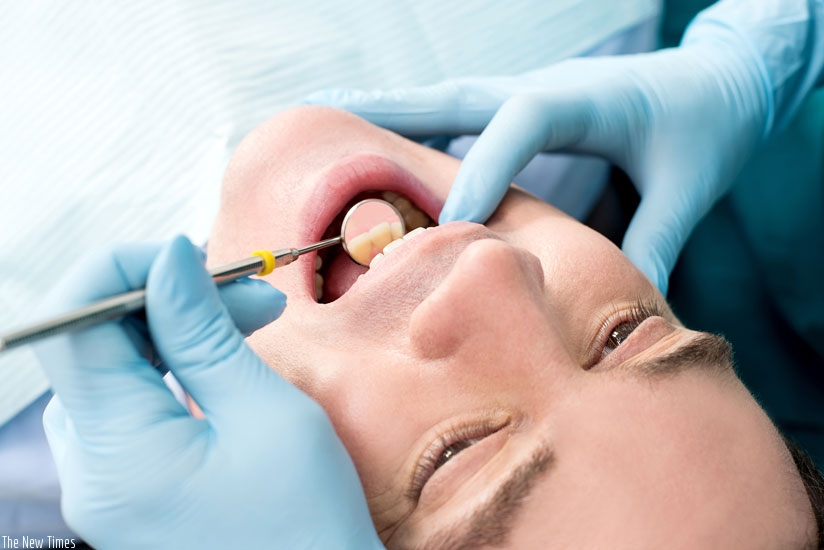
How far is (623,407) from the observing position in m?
0.83

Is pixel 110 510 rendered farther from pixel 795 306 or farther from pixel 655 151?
pixel 795 306

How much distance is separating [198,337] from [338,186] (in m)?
0.38

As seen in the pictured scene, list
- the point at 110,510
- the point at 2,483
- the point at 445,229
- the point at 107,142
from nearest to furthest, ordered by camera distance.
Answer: the point at 110,510 → the point at 445,229 → the point at 2,483 → the point at 107,142

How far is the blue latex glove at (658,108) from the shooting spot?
136cm

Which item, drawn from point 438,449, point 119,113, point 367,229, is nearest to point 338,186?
point 367,229

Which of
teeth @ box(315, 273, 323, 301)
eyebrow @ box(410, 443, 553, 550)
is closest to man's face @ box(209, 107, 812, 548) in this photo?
eyebrow @ box(410, 443, 553, 550)

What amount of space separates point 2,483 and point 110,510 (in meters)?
0.60

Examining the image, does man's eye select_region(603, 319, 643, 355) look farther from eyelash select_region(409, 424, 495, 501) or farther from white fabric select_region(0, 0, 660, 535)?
white fabric select_region(0, 0, 660, 535)

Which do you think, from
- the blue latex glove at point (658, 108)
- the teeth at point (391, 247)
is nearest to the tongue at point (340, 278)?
the teeth at point (391, 247)

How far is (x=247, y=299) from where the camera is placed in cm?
82

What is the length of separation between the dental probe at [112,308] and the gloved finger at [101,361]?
0.02 m

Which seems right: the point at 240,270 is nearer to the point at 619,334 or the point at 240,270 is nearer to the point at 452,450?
the point at 452,450

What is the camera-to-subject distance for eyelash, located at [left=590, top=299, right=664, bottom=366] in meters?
0.94

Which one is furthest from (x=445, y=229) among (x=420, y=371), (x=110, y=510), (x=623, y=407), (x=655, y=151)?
(x=655, y=151)
